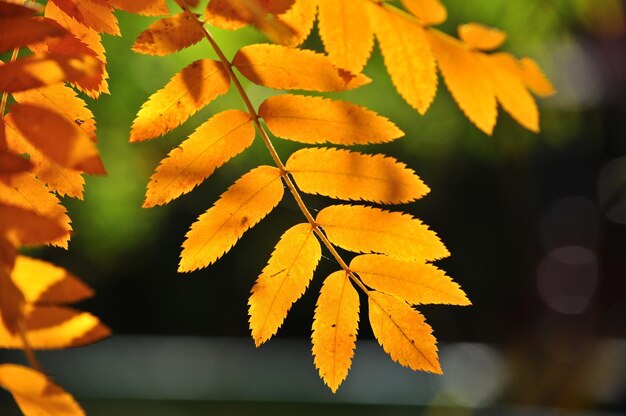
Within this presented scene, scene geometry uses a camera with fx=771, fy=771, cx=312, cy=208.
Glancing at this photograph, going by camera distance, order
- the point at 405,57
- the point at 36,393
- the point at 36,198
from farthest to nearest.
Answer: the point at 405,57
the point at 36,198
the point at 36,393

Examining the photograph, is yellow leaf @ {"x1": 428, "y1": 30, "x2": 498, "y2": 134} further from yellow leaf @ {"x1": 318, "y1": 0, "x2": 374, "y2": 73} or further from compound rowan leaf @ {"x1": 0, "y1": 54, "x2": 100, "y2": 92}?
compound rowan leaf @ {"x1": 0, "y1": 54, "x2": 100, "y2": 92}

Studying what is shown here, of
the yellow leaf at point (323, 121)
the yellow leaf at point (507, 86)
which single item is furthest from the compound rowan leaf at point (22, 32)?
the yellow leaf at point (507, 86)

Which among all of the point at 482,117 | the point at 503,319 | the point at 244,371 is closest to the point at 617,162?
the point at 503,319

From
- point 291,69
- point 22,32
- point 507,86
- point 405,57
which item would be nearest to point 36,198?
point 22,32

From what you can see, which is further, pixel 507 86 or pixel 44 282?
pixel 507 86

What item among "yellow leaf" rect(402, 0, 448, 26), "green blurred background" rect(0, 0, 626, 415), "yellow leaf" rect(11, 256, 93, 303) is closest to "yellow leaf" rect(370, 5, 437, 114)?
"yellow leaf" rect(402, 0, 448, 26)

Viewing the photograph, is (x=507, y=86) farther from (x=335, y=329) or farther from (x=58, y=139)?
(x=58, y=139)
